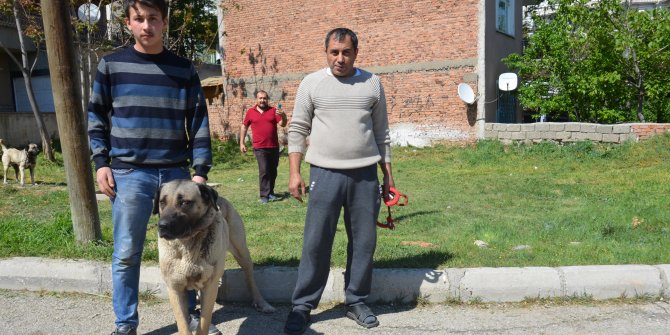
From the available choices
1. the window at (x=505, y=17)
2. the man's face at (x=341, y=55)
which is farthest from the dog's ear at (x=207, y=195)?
the window at (x=505, y=17)

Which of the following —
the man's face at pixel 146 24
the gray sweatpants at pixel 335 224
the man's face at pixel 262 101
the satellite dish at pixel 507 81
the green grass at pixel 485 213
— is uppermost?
the satellite dish at pixel 507 81

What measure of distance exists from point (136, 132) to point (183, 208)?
0.64 meters

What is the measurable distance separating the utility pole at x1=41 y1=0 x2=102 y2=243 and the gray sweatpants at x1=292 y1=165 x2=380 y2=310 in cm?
239

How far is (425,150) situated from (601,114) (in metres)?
5.20

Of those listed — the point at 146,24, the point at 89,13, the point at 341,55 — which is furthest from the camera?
the point at 89,13

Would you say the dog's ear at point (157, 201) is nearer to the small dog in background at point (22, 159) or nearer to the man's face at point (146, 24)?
the man's face at point (146, 24)

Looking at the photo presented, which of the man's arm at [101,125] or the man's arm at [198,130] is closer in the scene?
the man's arm at [101,125]

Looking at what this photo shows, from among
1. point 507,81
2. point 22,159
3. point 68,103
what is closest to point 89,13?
point 22,159

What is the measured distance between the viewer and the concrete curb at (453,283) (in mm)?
4176

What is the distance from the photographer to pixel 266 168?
9.10m

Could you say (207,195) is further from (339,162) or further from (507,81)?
(507,81)

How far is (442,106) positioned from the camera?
1692 centimetres

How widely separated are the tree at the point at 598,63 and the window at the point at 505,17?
1173 mm

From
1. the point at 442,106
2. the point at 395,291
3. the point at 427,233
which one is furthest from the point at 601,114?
the point at 395,291
